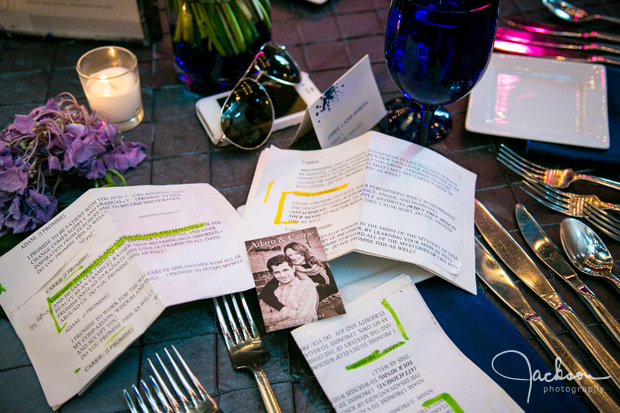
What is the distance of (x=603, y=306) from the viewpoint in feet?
1.92

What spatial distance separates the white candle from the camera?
761 millimetres

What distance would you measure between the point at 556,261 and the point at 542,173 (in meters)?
0.16

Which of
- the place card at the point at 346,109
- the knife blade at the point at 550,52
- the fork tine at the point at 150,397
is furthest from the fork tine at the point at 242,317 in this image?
the knife blade at the point at 550,52

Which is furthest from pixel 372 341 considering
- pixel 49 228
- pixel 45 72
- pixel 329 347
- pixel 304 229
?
pixel 45 72

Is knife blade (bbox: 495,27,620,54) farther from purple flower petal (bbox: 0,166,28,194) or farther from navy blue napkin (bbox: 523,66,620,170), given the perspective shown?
purple flower petal (bbox: 0,166,28,194)

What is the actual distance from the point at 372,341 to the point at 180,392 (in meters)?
0.20

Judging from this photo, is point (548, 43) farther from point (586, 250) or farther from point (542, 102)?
point (586, 250)

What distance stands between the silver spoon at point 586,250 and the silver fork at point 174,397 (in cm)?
45

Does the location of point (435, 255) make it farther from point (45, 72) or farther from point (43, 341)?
point (45, 72)

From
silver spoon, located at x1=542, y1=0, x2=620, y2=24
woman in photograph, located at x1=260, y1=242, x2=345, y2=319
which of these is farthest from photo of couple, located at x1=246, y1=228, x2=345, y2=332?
silver spoon, located at x1=542, y1=0, x2=620, y2=24

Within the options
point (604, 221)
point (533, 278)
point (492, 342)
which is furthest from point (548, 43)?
point (492, 342)

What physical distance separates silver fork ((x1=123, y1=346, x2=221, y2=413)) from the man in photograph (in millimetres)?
90

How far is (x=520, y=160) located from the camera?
2.48 ft

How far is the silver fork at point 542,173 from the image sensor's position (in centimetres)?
72
